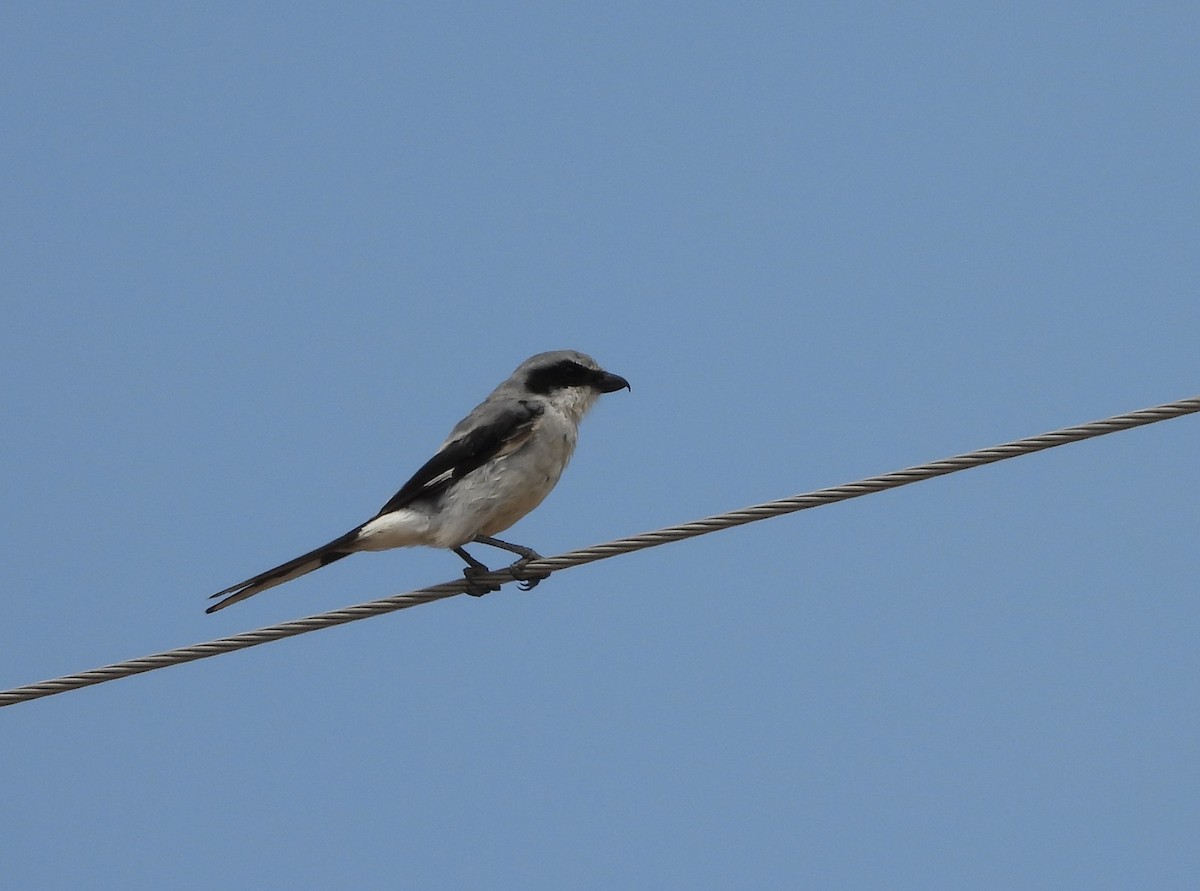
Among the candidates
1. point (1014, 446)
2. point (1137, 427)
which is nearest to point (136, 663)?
point (1014, 446)

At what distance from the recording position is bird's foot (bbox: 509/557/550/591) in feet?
23.9

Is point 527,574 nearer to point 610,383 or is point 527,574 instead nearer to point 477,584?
point 477,584

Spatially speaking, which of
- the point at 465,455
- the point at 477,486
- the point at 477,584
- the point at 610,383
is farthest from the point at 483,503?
the point at 610,383

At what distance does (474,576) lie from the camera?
290 inches

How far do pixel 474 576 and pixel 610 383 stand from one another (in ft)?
6.11

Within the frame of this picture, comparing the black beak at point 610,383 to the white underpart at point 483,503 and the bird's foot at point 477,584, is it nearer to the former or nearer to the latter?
the white underpart at point 483,503

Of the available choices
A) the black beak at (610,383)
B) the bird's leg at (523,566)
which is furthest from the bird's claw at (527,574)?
the black beak at (610,383)

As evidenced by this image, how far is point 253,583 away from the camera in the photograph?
7383 millimetres

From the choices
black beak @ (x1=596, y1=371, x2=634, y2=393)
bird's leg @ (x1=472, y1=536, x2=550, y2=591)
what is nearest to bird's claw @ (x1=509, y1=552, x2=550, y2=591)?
bird's leg @ (x1=472, y1=536, x2=550, y2=591)

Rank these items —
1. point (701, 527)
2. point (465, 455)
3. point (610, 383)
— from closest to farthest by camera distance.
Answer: point (701, 527) → point (465, 455) → point (610, 383)

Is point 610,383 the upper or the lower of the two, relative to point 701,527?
upper

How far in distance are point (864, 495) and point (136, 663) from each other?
2782 mm

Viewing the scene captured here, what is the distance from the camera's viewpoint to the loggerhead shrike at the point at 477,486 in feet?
25.6

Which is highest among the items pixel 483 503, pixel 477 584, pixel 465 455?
pixel 465 455
